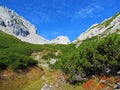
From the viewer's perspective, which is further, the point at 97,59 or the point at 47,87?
the point at 47,87

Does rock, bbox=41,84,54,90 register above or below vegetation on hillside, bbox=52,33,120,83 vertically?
below

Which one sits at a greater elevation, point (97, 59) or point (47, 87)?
point (97, 59)

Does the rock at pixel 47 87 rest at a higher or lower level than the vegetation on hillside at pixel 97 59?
lower

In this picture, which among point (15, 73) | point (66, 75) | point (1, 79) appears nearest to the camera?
point (66, 75)

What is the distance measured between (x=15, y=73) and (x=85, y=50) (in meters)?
30.8

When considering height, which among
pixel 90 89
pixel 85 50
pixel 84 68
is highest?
pixel 85 50

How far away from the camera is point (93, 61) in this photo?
4734 cm

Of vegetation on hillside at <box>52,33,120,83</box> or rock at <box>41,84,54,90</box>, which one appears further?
rock at <box>41,84,54,90</box>

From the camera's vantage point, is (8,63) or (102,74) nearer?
(102,74)

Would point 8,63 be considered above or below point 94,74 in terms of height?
above

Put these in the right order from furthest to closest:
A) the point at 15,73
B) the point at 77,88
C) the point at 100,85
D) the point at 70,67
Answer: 1. the point at 15,73
2. the point at 70,67
3. the point at 77,88
4. the point at 100,85

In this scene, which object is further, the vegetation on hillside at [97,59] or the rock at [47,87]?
the rock at [47,87]

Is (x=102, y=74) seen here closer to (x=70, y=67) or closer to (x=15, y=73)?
(x=70, y=67)

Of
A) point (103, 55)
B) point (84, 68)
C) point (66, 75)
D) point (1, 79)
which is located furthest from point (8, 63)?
point (103, 55)
